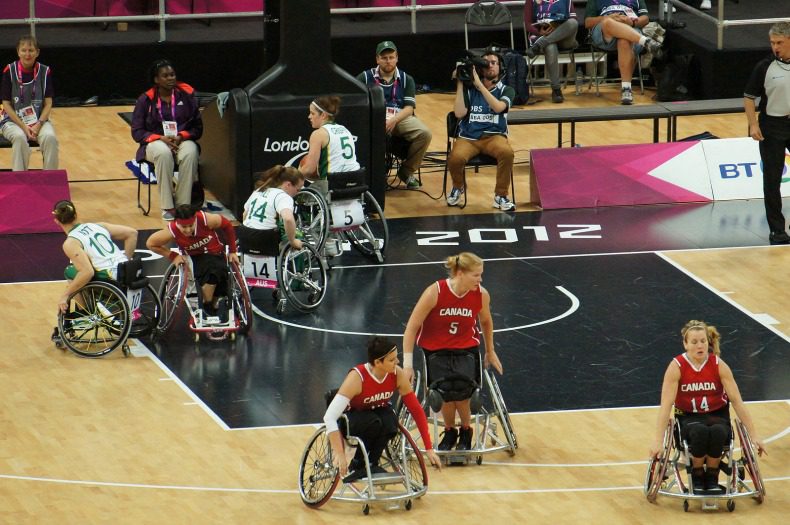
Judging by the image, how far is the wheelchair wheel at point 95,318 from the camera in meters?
11.8

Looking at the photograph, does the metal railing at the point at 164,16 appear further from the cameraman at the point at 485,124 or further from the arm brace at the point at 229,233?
the arm brace at the point at 229,233

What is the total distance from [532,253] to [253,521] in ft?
19.6

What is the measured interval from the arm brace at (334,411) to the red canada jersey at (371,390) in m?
0.09

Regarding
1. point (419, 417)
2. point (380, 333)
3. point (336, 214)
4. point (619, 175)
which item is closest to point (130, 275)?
point (380, 333)

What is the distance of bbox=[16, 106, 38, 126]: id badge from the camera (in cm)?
1570

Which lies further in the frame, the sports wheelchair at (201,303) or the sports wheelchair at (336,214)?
the sports wheelchair at (336,214)

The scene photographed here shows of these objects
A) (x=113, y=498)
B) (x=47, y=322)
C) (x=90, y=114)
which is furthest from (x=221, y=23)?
(x=113, y=498)

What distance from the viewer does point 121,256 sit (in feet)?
39.3

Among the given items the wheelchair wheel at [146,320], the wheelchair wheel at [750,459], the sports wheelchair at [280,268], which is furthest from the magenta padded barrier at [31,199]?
the wheelchair wheel at [750,459]

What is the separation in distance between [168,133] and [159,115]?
19cm

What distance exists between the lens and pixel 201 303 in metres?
12.2

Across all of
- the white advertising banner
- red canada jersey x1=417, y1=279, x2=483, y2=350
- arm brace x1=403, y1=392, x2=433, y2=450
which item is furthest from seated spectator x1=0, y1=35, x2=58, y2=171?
arm brace x1=403, y1=392, x2=433, y2=450

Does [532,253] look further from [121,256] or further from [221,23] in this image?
[221,23]

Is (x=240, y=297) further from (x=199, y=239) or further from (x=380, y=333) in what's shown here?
(x=380, y=333)
